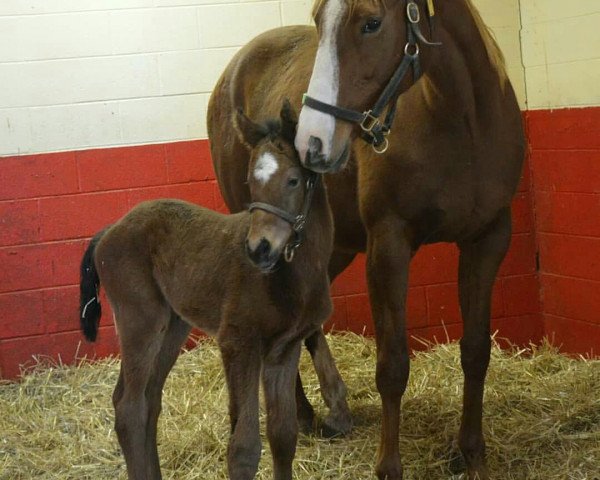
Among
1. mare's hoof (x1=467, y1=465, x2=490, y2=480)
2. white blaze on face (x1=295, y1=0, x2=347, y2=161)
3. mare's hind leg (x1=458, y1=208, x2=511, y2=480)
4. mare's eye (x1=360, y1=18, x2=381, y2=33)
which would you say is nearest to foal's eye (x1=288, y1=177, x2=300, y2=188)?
white blaze on face (x1=295, y1=0, x2=347, y2=161)

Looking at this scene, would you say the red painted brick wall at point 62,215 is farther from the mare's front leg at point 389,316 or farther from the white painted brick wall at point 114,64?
the mare's front leg at point 389,316

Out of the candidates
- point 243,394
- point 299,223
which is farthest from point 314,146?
point 243,394

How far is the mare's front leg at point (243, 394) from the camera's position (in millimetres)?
2725

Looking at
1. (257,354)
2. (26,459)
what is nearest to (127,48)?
(26,459)

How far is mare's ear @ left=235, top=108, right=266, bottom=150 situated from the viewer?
8.56 feet

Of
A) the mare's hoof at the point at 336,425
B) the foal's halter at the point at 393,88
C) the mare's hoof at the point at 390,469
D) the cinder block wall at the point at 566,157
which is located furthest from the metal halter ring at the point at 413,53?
the cinder block wall at the point at 566,157

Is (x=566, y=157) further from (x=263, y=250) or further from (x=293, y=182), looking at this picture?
(x=263, y=250)

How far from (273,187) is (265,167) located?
61 millimetres

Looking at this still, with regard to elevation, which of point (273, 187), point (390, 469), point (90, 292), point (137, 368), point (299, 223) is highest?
point (273, 187)

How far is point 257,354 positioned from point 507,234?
1.28m

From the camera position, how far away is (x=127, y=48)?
4.93m

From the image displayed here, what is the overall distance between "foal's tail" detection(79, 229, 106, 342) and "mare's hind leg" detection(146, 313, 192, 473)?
10.0 inches

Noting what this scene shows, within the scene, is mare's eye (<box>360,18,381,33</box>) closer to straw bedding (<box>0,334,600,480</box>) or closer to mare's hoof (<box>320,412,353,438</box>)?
straw bedding (<box>0,334,600,480</box>)

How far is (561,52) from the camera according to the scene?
4.83 m
